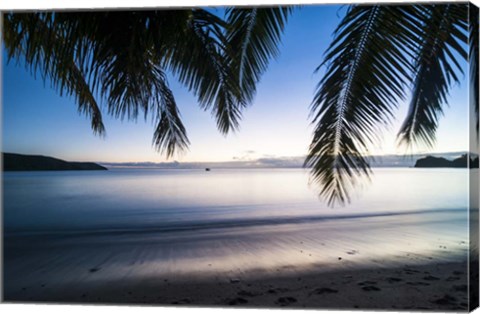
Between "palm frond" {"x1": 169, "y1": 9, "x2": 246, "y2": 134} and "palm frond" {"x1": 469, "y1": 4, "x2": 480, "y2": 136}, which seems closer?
"palm frond" {"x1": 469, "y1": 4, "x2": 480, "y2": 136}

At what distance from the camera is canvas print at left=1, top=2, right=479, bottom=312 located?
2.84 meters

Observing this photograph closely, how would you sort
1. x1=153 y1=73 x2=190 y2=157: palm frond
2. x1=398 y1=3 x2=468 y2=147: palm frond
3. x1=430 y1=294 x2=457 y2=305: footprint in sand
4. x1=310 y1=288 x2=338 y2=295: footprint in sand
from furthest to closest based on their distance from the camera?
x1=153 y1=73 x2=190 y2=157: palm frond < x1=310 y1=288 x2=338 y2=295: footprint in sand < x1=430 y1=294 x2=457 y2=305: footprint in sand < x1=398 y1=3 x2=468 y2=147: palm frond

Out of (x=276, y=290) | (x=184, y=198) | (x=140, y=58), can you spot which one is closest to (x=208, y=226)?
(x=184, y=198)

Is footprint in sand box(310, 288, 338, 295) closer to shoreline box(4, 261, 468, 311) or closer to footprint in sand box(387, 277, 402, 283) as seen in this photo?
shoreline box(4, 261, 468, 311)

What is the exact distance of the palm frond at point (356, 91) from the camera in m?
2.78

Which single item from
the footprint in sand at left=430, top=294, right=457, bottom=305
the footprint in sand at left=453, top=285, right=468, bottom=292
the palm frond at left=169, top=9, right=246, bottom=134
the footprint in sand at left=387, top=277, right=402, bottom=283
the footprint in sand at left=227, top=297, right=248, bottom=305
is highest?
the palm frond at left=169, top=9, right=246, bottom=134

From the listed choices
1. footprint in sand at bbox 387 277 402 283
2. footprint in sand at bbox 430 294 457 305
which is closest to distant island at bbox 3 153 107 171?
footprint in sand at bbox 387 277 402 283

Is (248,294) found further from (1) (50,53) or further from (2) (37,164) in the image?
(1) (50,53)

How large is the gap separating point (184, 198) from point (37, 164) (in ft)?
2.92

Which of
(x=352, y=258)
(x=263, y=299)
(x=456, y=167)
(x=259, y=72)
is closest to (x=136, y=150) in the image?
(x=259, y=72)

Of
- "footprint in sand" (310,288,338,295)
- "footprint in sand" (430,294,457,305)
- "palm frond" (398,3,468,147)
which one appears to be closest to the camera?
"palm frond" (398,3,468,147)

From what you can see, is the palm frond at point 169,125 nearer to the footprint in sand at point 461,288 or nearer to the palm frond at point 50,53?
the palm frond at point 50,53

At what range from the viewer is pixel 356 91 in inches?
111

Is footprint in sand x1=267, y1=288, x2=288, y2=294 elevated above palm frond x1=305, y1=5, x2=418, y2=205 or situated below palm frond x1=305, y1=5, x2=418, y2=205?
below
